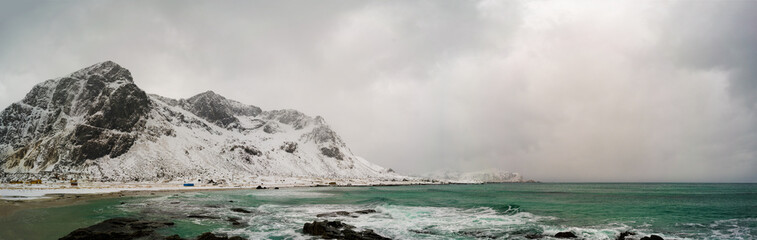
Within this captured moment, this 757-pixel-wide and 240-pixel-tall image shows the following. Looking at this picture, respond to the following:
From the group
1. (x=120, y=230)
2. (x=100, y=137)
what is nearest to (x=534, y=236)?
(x=120, y=230)

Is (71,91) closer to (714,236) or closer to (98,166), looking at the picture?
(98,166)

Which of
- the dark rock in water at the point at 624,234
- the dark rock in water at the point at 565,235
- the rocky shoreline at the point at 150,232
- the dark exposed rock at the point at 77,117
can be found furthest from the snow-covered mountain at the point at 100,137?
the dark rock in water at the point at 624,234

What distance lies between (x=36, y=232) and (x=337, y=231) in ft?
66.7

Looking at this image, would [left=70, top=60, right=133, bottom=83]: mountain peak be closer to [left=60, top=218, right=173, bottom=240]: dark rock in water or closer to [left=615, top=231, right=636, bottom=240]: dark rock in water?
[left=60, top=218, right=173, bottom=240]: dark rock in water

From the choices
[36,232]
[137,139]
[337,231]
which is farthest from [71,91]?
[337,231]

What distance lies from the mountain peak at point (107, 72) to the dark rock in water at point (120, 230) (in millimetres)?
177539

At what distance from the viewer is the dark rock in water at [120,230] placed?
1978 centimetres

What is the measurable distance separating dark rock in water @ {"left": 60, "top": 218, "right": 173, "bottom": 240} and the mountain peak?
177539mm

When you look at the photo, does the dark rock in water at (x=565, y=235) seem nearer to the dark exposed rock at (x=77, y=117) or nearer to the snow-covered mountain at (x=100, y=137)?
the snow-covered mountain at (x=100, y=137)

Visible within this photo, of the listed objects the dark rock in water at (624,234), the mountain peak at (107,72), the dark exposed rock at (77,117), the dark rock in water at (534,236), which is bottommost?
the dark rock in water at (534,236)

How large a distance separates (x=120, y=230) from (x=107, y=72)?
7369 inches

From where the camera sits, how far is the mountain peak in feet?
519

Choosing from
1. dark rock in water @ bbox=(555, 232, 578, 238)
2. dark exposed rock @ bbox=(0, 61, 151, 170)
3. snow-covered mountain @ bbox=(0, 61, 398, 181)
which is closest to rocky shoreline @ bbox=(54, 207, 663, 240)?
dark rock in water @ bbox=(555, 232, 578, 238)

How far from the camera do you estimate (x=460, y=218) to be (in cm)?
3525
